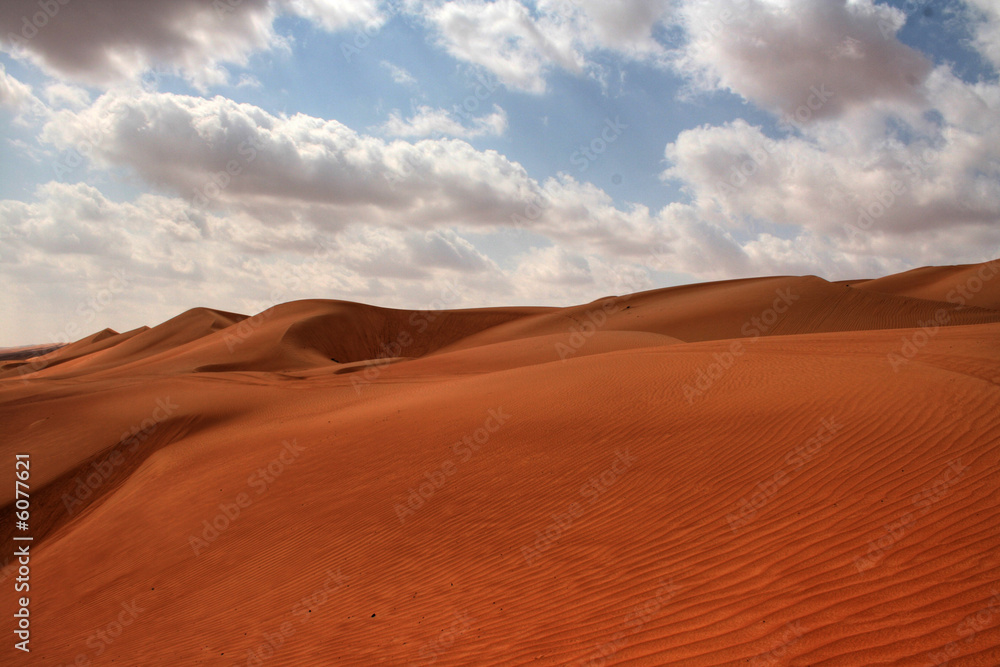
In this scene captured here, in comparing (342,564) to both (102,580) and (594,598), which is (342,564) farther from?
(102,580)

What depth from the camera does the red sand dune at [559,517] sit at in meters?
4.09

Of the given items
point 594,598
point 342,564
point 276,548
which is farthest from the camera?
point 276,548

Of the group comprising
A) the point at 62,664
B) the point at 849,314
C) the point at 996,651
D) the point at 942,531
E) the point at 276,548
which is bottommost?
the point at 62,664

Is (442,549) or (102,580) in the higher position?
(442,549)

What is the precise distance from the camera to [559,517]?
688 cm

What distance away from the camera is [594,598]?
492 centimetres

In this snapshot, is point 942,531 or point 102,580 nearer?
point 942,531

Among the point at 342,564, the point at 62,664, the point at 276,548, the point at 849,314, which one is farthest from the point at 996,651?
the point at 849,314

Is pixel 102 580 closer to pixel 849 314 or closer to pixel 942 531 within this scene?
pixel 942 531

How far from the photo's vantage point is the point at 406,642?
502 centimetres

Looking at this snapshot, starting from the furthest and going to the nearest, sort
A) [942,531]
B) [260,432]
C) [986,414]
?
[260,432] < [986,414] < [942,531]

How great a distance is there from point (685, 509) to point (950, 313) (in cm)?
3563

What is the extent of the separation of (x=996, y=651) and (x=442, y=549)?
16.7 ft

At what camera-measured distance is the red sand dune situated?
409cm
